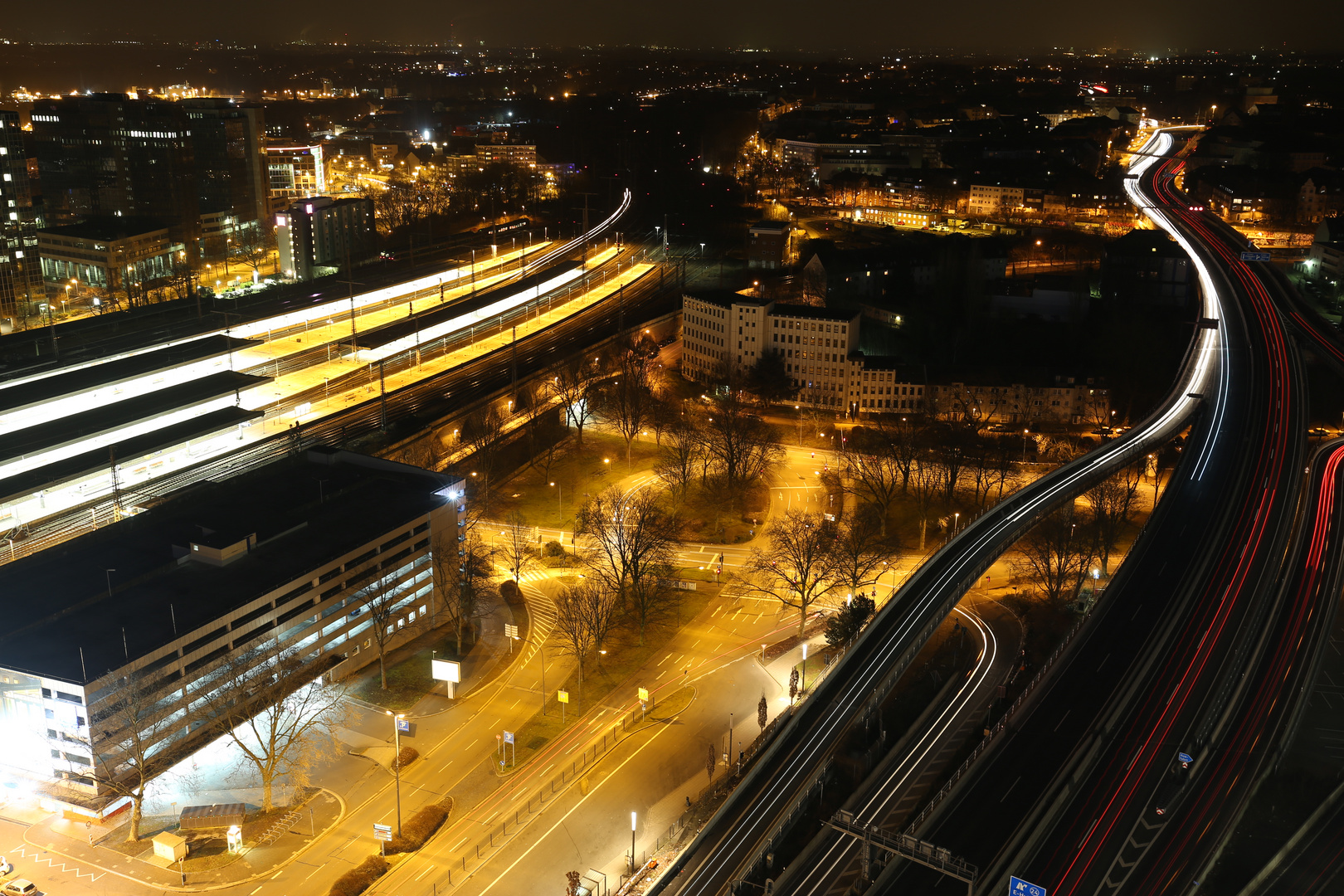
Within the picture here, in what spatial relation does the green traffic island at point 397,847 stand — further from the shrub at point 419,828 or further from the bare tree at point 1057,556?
the bare tree at point 1057,556

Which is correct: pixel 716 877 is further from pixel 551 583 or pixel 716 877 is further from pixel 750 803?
pixel 551 583

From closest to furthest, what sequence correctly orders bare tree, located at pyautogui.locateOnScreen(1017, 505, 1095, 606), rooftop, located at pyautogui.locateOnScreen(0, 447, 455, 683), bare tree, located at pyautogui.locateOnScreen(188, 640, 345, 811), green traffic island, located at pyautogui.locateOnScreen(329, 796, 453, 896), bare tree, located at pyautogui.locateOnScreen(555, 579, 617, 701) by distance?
green traffic island, located at pyautogui.locateOnScreen(329, 796, 453, 896), rooftop, located at pyautogui.locateOnScreen(0, 447, 455, 683), bare tree, located at pyautogui.locateOnScreen(188, 640, 345, 811), bare tree, located at pyautogui.locateOnScreen(555, 579, 617, 701), bare tree, located at pyautogui.locateOnScreen(1017, 505, 1095, 606)

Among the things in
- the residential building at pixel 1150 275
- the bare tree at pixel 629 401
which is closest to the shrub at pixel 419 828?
the bare tree at pixel 629 401

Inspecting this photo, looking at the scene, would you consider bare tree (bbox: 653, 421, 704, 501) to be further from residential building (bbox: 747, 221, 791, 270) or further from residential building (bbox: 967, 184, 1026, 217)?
residential building (bbox: 967, 184, 1026, 217)

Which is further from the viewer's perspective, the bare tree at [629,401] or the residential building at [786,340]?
the residential building at [786,340]

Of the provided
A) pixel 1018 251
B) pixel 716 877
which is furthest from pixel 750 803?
pixel 1018 251

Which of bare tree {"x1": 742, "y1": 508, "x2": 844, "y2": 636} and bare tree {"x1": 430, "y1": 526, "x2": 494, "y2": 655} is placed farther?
bare tree {"x1": 742, "y1": 508, "x2": 844, "y2": 636}

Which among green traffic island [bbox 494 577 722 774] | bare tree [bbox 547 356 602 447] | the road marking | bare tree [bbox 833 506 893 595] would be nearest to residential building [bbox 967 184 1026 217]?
bare tree [bbox 547 356 602 447]
